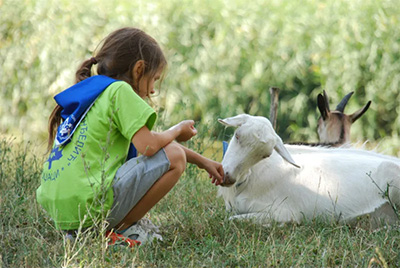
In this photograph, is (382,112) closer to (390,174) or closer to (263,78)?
(263,78)

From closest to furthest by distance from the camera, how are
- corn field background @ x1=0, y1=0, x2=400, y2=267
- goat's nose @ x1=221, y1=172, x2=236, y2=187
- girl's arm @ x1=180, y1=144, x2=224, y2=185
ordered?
girl's arm @ x1=180, y1=144, x2=224, y2=185, goat's nose @ x1=221, y1=172, x2=236, y2=187, corn field background @ x1=0, y1=0, x2=400, y2=267

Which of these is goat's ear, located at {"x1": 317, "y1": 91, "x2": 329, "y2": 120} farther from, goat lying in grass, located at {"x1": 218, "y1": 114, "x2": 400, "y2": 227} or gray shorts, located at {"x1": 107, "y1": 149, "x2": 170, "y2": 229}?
gray shorts, located at {"x1": 107, "y1": 149, "x2": 170, "y2": 229}

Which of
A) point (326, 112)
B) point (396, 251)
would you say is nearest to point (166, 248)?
point (396, 251)

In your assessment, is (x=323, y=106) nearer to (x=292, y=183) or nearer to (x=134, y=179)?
(x=292, y=183)

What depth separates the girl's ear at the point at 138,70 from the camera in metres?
3.64

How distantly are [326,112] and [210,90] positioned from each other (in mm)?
3523

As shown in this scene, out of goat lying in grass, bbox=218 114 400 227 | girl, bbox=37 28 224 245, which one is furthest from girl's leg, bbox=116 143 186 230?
goat lying in grass, bbox=218 114 400 227

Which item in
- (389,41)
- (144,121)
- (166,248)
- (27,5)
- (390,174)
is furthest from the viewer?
(27,5)

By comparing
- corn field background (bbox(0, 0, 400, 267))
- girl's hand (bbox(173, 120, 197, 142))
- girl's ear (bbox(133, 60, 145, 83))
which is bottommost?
corn field background (bbox(0, 0, 400, 267))

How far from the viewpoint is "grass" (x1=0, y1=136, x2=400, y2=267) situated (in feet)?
10.7

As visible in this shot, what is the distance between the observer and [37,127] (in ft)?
31.3

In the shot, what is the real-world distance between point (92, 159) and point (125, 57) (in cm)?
65

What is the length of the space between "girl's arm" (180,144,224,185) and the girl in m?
0.18

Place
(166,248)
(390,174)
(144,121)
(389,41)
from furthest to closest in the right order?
(389,41) < (390,174) < (166,248) < (144,121)
